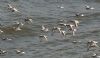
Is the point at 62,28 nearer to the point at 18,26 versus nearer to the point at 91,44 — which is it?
the point at 18,26

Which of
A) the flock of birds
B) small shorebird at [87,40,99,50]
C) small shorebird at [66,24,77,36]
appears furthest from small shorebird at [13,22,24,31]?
small shorebird at [87,40,99,50]

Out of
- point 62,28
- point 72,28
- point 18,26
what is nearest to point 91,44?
point 72,28

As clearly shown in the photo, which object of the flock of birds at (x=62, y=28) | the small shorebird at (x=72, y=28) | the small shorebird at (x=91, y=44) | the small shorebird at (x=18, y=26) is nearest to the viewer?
the small shorebird at (x=91, y=44)

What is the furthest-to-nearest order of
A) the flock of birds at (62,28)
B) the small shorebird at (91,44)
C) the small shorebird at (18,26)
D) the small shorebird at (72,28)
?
the small shorebird at (18,26), the small shorebird at (72,28), the flock of birds at (62,28), the small shorebird at (91,44)

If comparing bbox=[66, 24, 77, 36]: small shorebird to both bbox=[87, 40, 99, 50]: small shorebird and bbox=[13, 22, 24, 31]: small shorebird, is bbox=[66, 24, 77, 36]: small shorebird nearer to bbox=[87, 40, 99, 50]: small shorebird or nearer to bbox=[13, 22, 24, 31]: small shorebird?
bbox=[87, 40, 99, 50]: small shorebird

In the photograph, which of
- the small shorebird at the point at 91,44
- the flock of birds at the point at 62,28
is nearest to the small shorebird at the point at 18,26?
the flock of birds at the point at 62,28

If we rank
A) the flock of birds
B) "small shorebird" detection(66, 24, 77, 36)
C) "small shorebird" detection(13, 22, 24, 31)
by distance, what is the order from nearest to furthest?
1. the flock of birds
2. "small shorebird" detection(66, 24, 77, 36)
3. "small shorebird" detection(13, 22, 24, 31)

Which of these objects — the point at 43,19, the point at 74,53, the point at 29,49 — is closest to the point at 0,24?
the point at 43,19

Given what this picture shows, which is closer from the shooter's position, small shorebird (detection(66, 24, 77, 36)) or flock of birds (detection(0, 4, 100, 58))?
flock of birds (detection(0, 4, 100, 58))

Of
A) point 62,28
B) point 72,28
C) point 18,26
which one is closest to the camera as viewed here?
point 72,28

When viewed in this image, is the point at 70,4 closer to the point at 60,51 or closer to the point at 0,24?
the point at 0,24

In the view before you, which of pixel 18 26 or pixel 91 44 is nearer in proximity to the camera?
pixel 91 44

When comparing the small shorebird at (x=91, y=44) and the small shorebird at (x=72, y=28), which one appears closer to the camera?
the small shorebird at (x=91, y=44)

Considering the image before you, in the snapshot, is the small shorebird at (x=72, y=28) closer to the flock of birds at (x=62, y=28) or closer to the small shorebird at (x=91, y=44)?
the flock of birds at (x=62, y=28)
